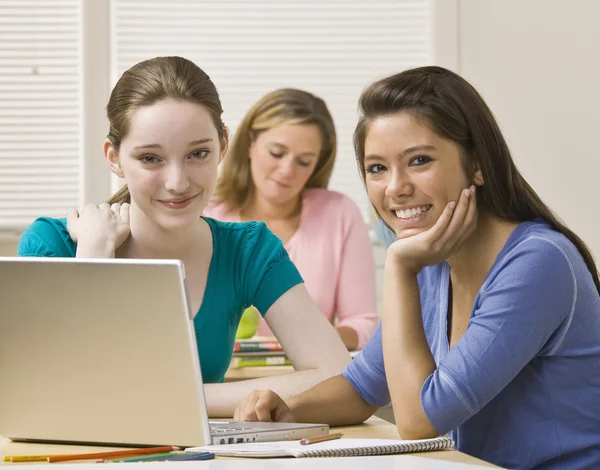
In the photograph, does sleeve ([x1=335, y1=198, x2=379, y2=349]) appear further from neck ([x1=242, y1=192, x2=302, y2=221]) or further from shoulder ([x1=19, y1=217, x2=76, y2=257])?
shoulder ([x1=19, y1=217, x2=76, y2=257])

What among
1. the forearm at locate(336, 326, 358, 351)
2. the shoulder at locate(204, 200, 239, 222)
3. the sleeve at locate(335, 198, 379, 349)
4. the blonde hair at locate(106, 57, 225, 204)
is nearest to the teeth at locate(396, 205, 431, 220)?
the blonde hair at locate(106, 57, 225, 204)

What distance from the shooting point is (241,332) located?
2.74 m

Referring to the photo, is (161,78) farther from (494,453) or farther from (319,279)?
(319,279)

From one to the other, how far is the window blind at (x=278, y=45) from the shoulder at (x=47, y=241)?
2.20 meters

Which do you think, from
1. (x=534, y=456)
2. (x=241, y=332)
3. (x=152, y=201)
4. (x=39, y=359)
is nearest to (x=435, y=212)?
(x=534, y=456)

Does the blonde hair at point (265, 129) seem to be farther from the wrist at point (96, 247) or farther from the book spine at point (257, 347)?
the wrist at point (96, 247)

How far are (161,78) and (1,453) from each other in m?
0.77

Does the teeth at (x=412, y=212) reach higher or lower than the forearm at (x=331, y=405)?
higher

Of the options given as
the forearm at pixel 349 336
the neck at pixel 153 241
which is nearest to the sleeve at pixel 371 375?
the neck at pixel 153 241

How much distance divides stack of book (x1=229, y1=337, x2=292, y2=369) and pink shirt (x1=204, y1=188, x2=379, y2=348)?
83cm

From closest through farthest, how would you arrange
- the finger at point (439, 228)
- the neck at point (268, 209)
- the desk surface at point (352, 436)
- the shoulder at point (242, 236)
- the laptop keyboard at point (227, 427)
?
the desk surface at point (352, 436)
the laptop keyboard at point (227, 427)
the finger at point (439, 228)
the shoulder at point (242, 236)
the neck at point (268, 209)

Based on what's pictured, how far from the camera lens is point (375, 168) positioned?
61.2 inches

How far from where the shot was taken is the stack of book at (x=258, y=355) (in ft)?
7.70

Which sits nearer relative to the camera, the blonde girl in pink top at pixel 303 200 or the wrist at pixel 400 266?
the wrist at pixel 400 266
